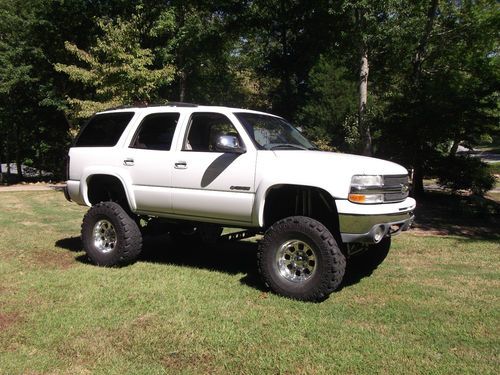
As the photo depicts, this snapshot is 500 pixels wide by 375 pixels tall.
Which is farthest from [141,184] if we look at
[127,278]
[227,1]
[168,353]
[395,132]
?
[227,1]

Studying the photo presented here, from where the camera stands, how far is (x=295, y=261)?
222 inches

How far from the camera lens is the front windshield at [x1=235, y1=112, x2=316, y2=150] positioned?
6.07m

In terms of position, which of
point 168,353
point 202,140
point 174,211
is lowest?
point 168,353

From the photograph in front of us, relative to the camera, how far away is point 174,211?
6441 mm

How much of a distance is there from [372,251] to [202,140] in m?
2.54

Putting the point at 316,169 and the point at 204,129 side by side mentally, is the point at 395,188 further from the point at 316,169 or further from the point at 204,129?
the point at 204,129

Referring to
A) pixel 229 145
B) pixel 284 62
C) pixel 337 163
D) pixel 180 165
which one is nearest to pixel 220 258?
pixel 180 165

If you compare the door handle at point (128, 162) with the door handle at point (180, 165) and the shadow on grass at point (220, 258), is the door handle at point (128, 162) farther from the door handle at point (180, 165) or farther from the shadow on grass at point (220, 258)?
the shadow on grass at point (220, 258)

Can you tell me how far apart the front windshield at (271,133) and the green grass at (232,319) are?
64.0 inches

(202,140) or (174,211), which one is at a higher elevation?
(202,140)

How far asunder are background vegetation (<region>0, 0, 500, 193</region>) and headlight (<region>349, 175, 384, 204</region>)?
29.6 ft

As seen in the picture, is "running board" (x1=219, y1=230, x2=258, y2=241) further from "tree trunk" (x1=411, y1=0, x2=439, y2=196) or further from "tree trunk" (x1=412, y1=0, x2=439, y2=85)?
"tree trunk" (x1=412, y1=0, x2=439, y2=85)

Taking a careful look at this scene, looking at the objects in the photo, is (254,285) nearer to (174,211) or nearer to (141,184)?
(174,211)

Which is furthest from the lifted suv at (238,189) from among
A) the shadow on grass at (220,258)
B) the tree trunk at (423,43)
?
the tree trunk at (423,43)
